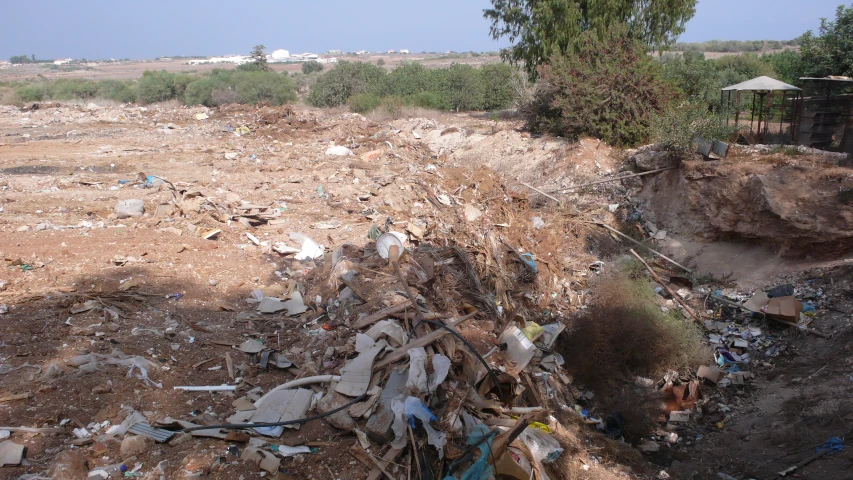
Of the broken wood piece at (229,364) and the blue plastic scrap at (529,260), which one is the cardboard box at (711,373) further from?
the broken wood piece at (229,364)

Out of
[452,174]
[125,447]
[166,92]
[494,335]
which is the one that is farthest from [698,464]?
[166,92]

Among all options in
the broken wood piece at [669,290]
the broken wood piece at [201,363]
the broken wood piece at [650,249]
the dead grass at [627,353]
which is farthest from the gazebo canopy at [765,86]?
the broken wood piece at [201,363]

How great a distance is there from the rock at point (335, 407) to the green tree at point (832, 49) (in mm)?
13286

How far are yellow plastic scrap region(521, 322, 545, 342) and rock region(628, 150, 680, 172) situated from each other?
192 inches

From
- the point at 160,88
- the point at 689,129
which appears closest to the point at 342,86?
the point at 160,88

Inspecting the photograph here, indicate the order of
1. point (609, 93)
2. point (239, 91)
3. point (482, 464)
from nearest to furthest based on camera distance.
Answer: point (482, 464) → point (609, 93) → point (239, 91)

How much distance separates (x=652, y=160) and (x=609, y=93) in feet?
9.16

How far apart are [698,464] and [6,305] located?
6.40 meters

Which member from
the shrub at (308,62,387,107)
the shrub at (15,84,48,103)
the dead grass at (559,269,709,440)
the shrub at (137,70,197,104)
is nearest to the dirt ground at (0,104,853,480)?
the dead grass at (559,269,709,440)

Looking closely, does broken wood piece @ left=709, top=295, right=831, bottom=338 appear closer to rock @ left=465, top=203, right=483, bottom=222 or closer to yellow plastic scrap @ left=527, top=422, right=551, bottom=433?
rock @ left=465, top=203, right=483, bottom=222

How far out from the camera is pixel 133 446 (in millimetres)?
3531

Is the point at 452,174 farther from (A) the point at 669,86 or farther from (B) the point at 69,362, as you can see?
(B) the point at 69,362

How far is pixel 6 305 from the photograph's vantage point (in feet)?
17.1

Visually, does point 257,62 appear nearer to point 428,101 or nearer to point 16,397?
point 428,101
